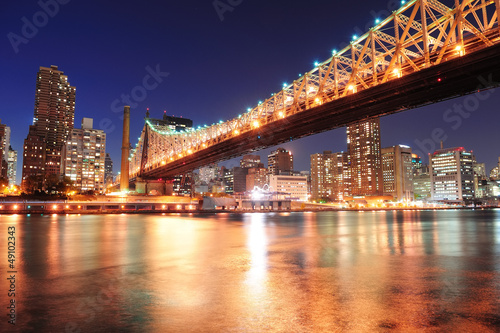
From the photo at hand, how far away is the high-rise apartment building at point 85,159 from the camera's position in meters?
171

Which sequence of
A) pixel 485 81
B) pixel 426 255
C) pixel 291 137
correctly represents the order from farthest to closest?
pixel 291 137
pixel 485 81
pixel 426 255

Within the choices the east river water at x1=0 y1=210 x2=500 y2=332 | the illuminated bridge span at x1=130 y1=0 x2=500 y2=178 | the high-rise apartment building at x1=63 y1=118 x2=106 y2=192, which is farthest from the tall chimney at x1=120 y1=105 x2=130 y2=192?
the east river water at x1=0 y1=210 x2=500 y2=332

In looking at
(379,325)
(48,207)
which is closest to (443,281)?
(379,325)

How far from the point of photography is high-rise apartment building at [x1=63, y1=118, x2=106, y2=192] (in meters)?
171

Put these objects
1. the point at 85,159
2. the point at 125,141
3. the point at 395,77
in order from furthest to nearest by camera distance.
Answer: the point at 85,159, the point at 125,141, the point at 395,77

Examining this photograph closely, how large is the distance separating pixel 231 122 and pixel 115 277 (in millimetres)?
66281

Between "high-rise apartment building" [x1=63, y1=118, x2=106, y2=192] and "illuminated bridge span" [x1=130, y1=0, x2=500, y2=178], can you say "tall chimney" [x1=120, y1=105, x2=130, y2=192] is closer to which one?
"illuminated bridge span" [x1=130, y1=0, x2=500, y2=178]

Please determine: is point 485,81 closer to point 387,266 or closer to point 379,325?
point 387,266

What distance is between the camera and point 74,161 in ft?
566

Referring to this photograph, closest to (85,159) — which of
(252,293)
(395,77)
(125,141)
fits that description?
(125,141)

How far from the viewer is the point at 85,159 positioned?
17512 cm

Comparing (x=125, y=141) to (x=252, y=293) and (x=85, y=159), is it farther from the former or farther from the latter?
(x=252, y=293)

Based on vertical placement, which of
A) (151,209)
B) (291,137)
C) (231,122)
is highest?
(231,122)

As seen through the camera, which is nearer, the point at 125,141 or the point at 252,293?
the point at 252,293
